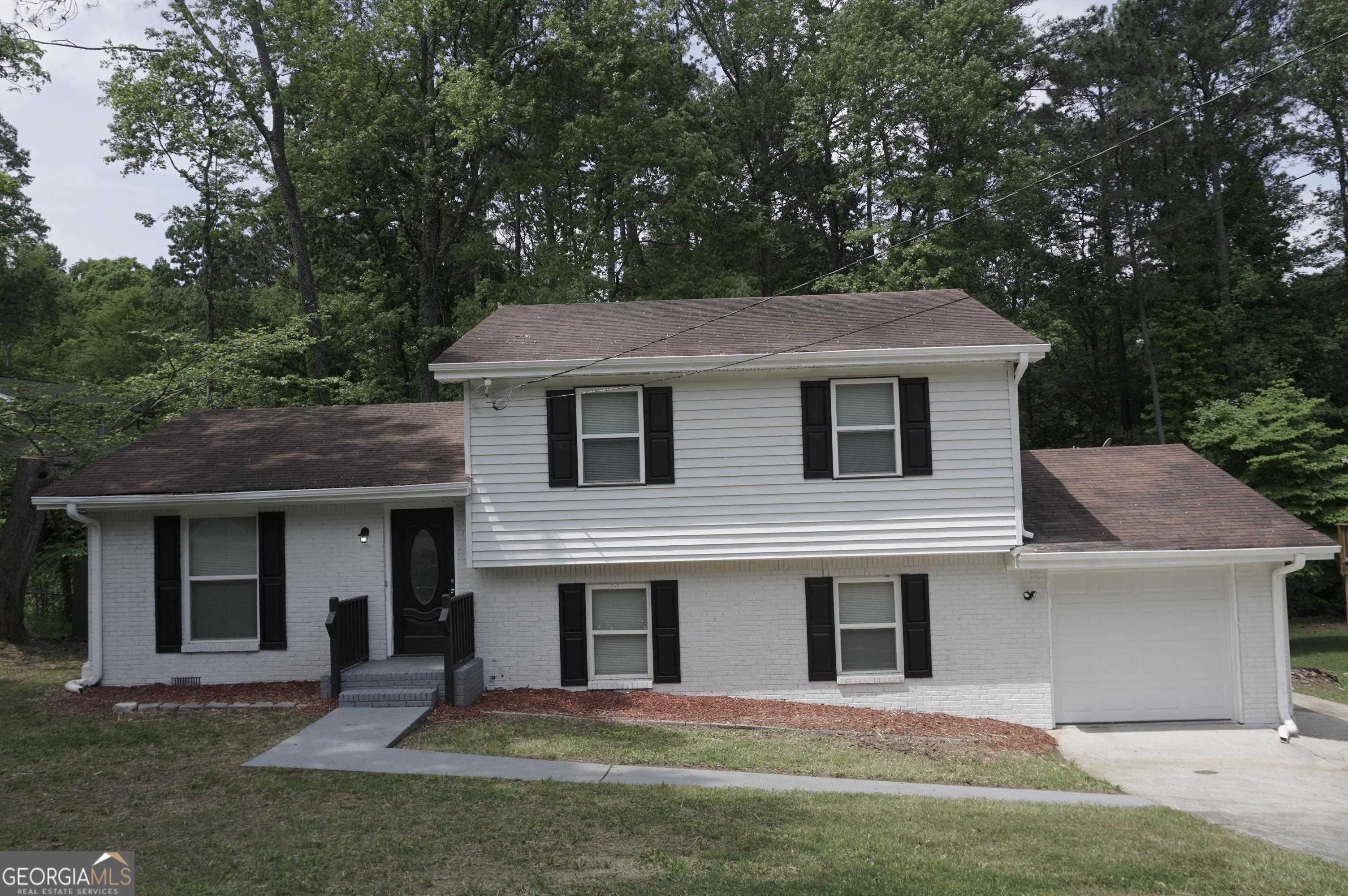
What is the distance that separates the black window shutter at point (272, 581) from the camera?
40.4 ft

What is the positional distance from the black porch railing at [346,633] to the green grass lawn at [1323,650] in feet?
49.0

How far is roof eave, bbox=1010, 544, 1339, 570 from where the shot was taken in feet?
37.2

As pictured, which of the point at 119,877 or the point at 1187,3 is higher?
the point at 1187,3

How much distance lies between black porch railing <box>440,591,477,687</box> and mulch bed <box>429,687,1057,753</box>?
1.45 feet

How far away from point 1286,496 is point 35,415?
2745 cm

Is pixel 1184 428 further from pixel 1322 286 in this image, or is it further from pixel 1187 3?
pixel 1187 3

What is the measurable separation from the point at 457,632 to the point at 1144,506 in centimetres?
925

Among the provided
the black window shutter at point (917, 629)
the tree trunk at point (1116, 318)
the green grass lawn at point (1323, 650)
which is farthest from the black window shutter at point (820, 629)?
the tree trunk at point (1116, 318)

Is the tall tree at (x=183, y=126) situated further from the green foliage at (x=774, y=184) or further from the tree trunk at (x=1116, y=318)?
the tree trunk at (x=1116, y=318)

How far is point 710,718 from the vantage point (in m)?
11.0

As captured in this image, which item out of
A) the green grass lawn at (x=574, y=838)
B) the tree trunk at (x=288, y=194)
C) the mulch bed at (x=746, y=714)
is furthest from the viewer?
the tree trunk at (x=288, y=194)

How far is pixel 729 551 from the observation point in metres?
11.9

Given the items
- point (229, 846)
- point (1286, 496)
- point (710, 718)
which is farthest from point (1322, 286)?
point (229, 846)

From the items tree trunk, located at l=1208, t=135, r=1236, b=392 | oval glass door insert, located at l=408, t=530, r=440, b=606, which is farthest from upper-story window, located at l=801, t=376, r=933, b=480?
tree trunk, located at l=1208, t=135, r=1236, b=392
